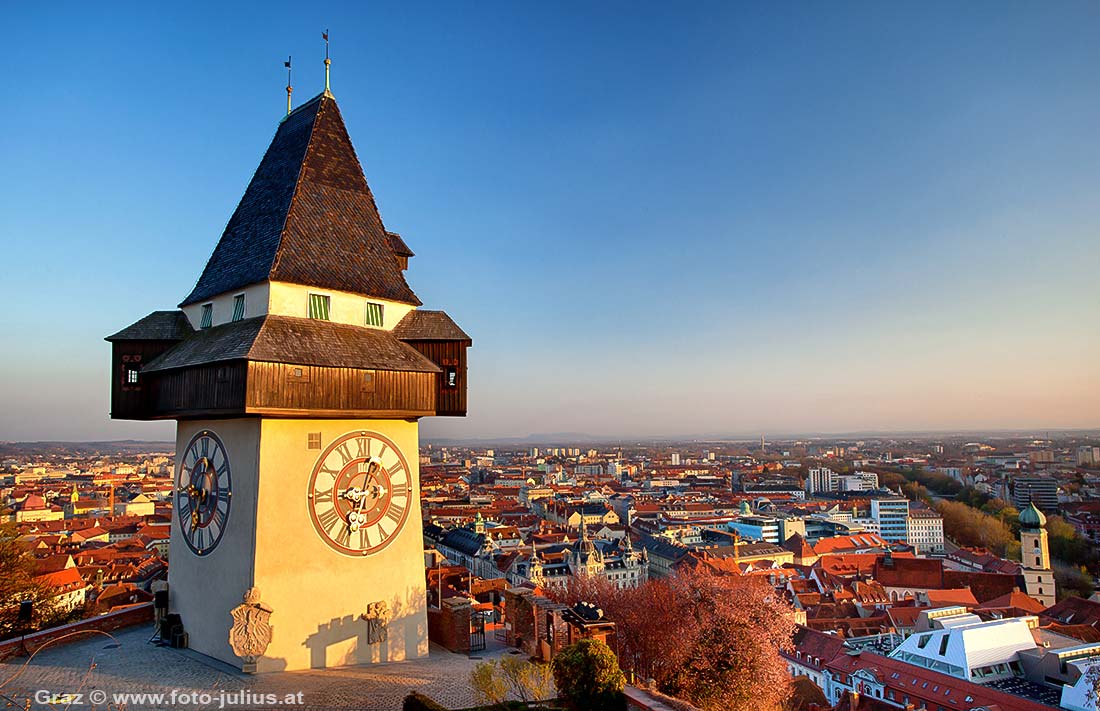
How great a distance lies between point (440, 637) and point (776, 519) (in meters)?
103

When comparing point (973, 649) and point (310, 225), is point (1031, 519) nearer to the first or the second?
point (973, 649)

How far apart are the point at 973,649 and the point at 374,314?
37747 mm

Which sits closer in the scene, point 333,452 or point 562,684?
point 562,684

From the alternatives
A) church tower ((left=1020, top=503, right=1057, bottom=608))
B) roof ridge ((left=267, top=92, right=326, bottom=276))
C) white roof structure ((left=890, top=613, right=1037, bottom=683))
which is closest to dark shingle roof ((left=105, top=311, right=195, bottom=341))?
roof ridge ((left=267, top=92, right=326, bottom=276))

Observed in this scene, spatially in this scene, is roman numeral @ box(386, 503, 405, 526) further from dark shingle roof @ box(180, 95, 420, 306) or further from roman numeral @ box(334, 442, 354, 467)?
dark shingle roof @ box(180, 95, 420, 306)

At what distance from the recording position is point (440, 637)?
53.1 ft

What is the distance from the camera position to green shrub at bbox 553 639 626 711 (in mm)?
11203

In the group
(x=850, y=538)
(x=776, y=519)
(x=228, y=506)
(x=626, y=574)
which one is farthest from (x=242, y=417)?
(x=776, y=519)

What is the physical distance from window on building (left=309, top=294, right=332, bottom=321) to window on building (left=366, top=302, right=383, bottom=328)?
3.07ft

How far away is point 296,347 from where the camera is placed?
45.0ft

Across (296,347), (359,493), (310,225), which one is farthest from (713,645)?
(310,225)

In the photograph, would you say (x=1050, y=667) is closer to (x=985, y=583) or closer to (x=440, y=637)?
(x=985, y=583)

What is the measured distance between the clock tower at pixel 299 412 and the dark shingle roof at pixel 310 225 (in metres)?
0.04

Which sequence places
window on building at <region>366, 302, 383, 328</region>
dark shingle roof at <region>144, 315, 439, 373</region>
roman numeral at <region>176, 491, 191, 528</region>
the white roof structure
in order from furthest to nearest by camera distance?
the white roof structure
window on building at <region>366, 302, 383, 328</region>
roman numeral at <region>176, 491, 191, 528</region>
dark shingle roof at <region>144, 315, 439, 373</region>
